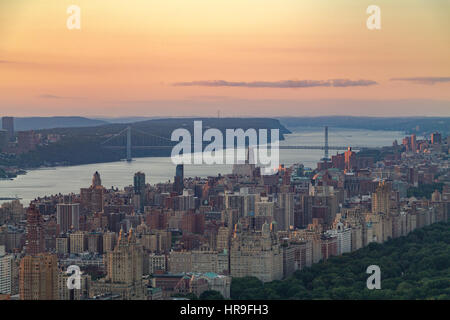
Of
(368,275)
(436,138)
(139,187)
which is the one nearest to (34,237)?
(368,275)

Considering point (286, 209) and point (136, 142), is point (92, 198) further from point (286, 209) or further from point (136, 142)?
point (136, 142)

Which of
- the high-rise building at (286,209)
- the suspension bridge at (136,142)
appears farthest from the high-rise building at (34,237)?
the suspension bridge at (136,142)

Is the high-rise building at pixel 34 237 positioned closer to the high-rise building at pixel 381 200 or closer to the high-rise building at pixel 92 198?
the high-rise building at pixel 92 198

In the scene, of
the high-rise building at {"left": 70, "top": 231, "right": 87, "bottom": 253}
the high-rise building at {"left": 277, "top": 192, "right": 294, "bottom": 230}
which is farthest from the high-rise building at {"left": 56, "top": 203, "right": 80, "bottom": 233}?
the high-rise building at {"left": 277, "top": 192, "right": 294, "bottom": 230}

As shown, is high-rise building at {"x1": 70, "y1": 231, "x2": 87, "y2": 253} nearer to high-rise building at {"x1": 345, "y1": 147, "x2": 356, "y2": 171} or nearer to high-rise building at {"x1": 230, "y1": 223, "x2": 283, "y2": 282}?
high-rise building at {"x1": 230, "y1": 223, "x2": 283, "y2": 282}
